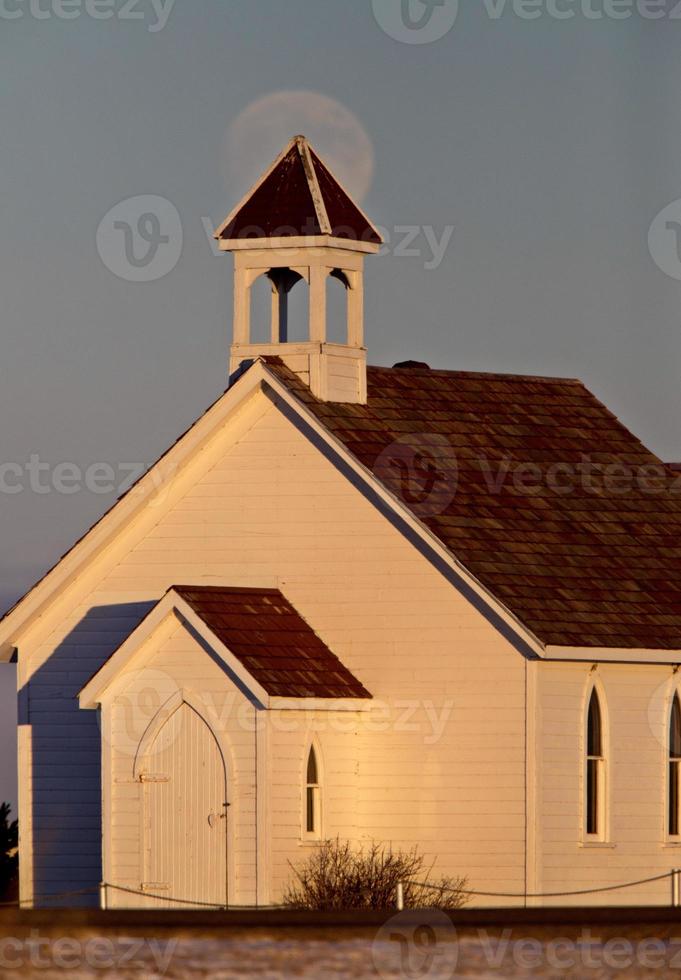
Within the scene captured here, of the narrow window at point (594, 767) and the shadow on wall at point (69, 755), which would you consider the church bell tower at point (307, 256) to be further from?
the narrow window at point (594, 767)

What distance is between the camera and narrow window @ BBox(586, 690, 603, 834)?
138ft

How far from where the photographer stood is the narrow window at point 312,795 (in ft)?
135

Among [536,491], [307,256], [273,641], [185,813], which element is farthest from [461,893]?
[307,256]

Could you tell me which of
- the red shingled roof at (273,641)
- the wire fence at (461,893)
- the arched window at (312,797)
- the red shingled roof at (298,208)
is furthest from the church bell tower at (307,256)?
the wire fence at (461,893)

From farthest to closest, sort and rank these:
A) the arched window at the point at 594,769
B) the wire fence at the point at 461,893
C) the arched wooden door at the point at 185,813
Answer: the arched window at the point at 594,769 < the arched wooden door at the point at 185,813 < the wire fence at the point at 461,893

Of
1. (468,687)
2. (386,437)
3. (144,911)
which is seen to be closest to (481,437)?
(386,437)

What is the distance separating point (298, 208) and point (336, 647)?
264 inches

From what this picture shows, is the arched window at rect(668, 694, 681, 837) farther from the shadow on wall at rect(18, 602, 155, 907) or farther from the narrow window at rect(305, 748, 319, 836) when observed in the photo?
the shadow on wall at rect(18, 602, 155, 907)

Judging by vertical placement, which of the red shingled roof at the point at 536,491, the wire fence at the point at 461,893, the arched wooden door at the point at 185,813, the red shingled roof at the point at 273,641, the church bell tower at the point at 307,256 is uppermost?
the church bell tower at the point at 307,256

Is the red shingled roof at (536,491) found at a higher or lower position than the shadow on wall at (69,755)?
higher

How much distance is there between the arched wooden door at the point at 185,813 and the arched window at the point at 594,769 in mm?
5153

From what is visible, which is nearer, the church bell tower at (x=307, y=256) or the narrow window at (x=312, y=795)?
the narrow window at (x=312, y=795)

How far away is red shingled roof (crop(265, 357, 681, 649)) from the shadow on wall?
459cm

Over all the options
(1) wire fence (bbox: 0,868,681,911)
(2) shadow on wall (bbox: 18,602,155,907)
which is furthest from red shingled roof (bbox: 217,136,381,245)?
(1) wire fence (bbox: 0,868,681,911)
